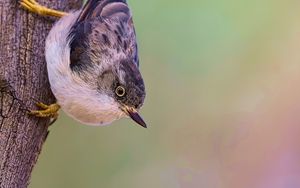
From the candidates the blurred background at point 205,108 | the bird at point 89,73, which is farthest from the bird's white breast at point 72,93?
the blurred background at point 205,108

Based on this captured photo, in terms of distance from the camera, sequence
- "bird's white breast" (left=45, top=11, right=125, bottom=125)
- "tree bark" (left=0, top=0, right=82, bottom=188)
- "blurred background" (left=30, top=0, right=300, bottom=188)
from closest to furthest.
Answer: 1. "tree bark" (left=0, top=0, right=82, bottom=188)
2. "bird's white breast" (left=45, top=11, right=125, bottom=125)
3. "blurred background" (left=30, top=0, right=300, bottom=188)

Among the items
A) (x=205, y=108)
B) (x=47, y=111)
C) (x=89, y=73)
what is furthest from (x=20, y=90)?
(x=205, y=108)

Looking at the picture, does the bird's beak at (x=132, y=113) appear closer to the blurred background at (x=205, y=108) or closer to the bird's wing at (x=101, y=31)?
the bird's wing at (x=101, y=31)

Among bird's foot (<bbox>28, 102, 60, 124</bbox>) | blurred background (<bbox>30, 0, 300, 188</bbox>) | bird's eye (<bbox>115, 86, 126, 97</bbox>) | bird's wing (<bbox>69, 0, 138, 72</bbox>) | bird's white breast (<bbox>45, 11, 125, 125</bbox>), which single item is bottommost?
blurred background (<bbox>30, 0, 300, 188</bbox>)

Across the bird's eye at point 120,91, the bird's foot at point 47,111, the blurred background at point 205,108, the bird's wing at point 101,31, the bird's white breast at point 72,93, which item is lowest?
the blurred background at point 205,108

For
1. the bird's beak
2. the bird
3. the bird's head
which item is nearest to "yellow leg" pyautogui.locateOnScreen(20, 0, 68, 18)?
the bird

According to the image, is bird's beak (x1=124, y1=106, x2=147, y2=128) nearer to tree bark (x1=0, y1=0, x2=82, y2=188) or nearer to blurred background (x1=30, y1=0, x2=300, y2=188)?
tree bark (x1=0, y1=0, x2=82, y2=188)

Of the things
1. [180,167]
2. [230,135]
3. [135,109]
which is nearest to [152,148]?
[180,167]
